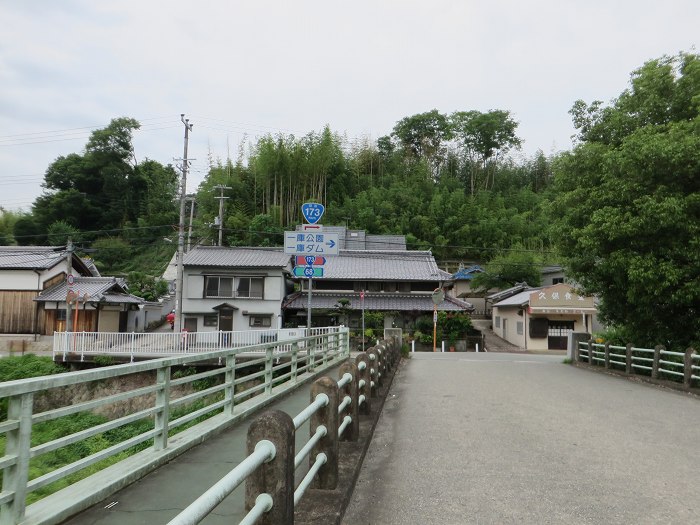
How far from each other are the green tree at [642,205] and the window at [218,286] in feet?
66.9

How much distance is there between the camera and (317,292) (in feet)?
111

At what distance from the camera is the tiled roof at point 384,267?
33688 millimetres

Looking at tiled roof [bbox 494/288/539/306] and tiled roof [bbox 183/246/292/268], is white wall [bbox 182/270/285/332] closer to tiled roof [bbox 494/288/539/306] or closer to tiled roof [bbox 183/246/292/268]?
tiled roof [bbox 183/246/292/268]

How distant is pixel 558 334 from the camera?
32.3 meters

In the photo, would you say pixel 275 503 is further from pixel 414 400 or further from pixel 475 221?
pixel 475 221

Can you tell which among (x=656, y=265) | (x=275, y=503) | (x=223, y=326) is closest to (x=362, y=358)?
(x=275, y=503)

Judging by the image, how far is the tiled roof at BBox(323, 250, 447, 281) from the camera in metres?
33.7

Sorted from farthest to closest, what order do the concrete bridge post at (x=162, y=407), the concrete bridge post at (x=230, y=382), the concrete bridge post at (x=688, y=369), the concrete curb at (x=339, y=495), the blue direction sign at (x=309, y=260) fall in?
the concrete bridge post at (x=688, y=369) → the blue direction sign at (x=309, y=260) → the concrete bridge post at (x=230, y=382) → the concrete bridge post at (x=162, y=407) → the concrete curb at (x=339, y=495)

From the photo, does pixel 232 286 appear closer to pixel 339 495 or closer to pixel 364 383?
pixel 364 383

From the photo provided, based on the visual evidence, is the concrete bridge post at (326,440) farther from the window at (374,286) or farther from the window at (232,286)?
the window at (374,286)

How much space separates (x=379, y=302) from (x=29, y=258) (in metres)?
20.0

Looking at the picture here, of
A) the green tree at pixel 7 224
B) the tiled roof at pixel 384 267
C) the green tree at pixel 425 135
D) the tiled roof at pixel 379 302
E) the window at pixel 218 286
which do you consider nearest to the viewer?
the window at pixel 218 286

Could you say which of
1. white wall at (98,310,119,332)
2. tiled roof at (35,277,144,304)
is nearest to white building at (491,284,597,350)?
tiled roof at (35,277,144,304)

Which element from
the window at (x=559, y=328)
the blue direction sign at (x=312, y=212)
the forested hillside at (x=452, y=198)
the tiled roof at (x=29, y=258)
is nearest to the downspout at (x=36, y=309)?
the tiled roof at (x=29, y=258)
